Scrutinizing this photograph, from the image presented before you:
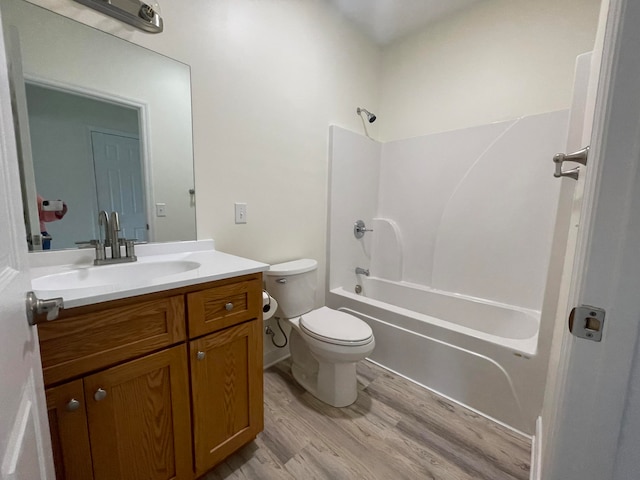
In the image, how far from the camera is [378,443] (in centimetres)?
130

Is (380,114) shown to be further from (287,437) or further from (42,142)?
(287,437)

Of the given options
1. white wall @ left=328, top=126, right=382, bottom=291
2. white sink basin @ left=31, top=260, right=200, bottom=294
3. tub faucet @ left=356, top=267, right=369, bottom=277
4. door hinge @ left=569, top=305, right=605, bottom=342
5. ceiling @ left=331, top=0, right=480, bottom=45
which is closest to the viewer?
door hinge @ left=569, top=305, right=605, bottom=342

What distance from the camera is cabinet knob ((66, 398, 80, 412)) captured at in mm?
717

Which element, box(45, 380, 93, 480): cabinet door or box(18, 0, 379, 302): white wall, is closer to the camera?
box(45, 380, 93, 480): cabinet door

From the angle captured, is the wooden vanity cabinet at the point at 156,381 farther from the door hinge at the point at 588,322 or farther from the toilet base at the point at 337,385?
the door hinge at the point at 588,322

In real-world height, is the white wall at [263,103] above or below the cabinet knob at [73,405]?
above

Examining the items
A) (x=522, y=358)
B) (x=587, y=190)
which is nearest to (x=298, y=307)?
(x=522, y=358)

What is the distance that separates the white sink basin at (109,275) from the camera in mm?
911

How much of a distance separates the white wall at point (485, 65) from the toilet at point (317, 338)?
162 cm

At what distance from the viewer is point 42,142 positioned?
0.99 m

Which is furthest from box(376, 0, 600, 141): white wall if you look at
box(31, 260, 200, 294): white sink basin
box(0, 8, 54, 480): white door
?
box(0, 8, 54, 480): white door

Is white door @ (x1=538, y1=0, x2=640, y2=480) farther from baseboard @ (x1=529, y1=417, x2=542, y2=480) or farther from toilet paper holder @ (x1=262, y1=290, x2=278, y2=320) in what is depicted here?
toilet paper holder @ (x1=262, y1=290, x2=278, y2=320)

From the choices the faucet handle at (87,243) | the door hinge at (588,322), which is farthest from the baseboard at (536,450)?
the faucet handle at (87,243)

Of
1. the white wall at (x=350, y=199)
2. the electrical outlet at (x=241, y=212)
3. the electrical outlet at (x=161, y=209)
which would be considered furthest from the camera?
the white wall at (x=350, y=199)
